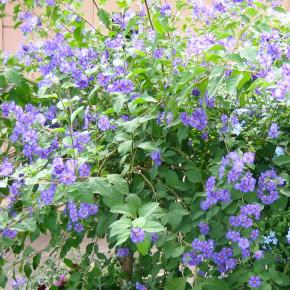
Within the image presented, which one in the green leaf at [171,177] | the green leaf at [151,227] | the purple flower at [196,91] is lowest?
the green leaf at [171,177]

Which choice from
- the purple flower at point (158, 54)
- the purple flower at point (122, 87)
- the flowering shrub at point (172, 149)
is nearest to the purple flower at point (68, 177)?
the flowering shrub at point (172, 149)

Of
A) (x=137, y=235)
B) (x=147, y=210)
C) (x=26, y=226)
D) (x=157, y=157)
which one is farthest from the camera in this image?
(x=157, y=157)

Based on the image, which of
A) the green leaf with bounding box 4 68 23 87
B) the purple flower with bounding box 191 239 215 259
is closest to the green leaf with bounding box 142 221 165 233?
the purple flower with bounding box 191 239 215 259

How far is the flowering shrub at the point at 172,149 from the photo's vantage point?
1563 mm

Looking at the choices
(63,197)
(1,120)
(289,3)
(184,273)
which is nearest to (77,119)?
(1,120)

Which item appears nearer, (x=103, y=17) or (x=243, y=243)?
(x=243, y=243)

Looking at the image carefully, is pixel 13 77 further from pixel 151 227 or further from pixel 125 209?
pixel 151 227

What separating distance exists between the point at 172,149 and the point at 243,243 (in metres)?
0.44

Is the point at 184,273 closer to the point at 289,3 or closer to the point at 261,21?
the point at 261,21

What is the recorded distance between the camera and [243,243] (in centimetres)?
161

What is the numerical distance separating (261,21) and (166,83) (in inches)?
14.2

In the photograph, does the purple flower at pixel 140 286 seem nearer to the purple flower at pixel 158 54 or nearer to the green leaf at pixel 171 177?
the green leaf at pixel 171 177

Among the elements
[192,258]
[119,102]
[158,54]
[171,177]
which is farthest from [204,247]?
[158,54]

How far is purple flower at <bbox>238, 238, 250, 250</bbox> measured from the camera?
1.60 m
